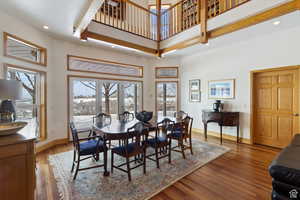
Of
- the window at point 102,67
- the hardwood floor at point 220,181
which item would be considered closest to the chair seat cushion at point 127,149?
the hardwood floor at point 220,181

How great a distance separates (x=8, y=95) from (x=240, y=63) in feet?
18.0

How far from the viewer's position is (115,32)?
4.50 m

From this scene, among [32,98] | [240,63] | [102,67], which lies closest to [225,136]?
[240,63]

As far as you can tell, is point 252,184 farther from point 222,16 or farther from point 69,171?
point 222,16

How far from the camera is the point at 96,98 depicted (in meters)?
5.19

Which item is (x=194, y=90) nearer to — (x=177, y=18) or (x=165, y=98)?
(x=165, y=98)

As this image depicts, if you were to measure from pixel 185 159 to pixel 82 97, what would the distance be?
364cm

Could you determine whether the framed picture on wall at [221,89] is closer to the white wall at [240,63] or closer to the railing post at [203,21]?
the white wall at [240,63]

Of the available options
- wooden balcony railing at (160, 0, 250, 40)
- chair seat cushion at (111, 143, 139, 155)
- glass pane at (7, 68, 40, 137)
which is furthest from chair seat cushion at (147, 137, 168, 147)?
wooden balcony railing at (160, 0, 250, 40)

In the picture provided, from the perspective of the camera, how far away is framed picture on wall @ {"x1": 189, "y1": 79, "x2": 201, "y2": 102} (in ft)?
19.1

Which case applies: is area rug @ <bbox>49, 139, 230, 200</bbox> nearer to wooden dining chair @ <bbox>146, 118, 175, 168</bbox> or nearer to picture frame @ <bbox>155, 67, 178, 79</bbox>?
wooden dining chair @ <bbox>146, 118, 175, 168</bbox>

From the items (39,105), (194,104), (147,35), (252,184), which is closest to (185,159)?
(252,184)

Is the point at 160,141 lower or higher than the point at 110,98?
lower

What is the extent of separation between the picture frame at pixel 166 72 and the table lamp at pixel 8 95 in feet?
16.2
